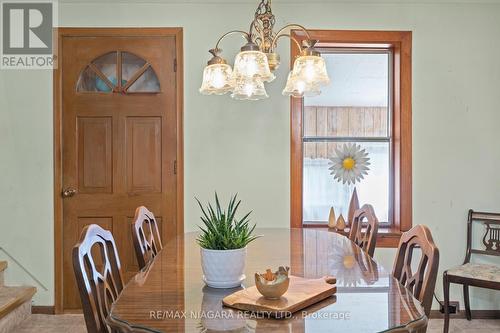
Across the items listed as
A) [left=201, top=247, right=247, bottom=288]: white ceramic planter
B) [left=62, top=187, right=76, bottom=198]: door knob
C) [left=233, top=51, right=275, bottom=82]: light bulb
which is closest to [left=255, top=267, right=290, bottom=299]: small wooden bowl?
[left=201, top=247, right=247, bottom=288]: white ceramic planter

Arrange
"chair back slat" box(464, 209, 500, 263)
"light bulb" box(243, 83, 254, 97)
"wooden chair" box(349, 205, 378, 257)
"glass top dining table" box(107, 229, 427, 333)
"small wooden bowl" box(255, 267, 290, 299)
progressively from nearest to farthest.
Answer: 1. "glass top dining table" box(107, 229, 427, 333)
2. "small wooden bowl" box(255, 267, 290, 299)
3. "light bulb" box(243, 83, 254, 97)
4. "wooden chair" box(349, 205, 378, 257)
5. "chair back slat" box(464, 209, 500, 263)

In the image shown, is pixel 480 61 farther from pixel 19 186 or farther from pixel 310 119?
pixel 19 186

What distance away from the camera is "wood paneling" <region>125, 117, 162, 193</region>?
3348 millimetres

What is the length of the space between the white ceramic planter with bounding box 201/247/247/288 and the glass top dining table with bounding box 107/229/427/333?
0.10 ft

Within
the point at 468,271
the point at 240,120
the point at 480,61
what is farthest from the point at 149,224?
the point at 480,61

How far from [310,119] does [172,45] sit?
1.27 m

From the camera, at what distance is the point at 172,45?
333 cm

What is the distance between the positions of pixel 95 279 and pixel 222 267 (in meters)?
0.43

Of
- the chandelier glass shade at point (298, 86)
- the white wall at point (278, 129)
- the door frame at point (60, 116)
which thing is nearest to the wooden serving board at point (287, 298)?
the chandelier glass shade at point (298, 86)

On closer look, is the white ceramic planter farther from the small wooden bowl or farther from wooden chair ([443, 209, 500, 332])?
wooden chair ([443, 209, 500, 332])

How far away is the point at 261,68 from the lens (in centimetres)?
184

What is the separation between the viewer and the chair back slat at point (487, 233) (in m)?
3.22

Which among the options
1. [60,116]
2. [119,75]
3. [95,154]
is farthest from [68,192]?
[119,75]

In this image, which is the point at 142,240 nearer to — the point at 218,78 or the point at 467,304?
the point at 218,78
